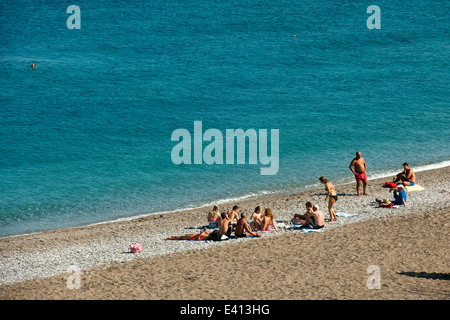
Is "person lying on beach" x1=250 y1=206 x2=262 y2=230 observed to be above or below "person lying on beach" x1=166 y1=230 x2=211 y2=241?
above

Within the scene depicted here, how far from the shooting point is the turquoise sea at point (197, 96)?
3053 cm

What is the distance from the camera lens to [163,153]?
35.7 metres

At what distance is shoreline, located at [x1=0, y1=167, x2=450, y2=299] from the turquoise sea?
275 centimetres

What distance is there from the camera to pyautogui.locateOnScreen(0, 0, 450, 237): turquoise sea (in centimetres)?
3053

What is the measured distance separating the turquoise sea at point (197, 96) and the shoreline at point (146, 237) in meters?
2.75

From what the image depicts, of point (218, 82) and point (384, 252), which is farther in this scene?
point (218, 82)

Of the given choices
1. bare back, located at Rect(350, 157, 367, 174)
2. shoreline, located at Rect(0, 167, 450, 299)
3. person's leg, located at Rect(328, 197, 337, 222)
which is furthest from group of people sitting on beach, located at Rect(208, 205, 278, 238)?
bare back, located at Rect(350, 157, 367, 174)

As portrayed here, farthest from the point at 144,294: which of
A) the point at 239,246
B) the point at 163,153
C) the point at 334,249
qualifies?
the point at 163,153

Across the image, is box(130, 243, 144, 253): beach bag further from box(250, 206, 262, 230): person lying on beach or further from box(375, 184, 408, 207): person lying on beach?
box(375, 184, 408, 207): person lying on beach

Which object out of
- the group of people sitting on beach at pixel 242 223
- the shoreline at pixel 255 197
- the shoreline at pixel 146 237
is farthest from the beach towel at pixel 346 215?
the shoreline at pixel 255 197

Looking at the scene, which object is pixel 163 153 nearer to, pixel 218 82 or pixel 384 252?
pixel 218 82

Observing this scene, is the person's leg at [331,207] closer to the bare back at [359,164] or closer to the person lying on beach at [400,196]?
the person lying on beach at [400,196]

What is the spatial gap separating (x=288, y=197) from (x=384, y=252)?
958cm

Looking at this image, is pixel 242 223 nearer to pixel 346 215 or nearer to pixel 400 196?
pixel 346 215
